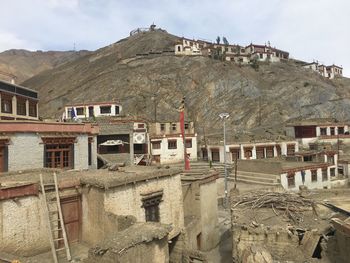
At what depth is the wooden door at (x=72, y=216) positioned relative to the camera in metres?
17.0

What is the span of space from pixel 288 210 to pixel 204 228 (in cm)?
707

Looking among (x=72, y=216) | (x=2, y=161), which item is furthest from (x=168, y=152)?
(x=72, y=216)

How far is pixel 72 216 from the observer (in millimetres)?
17250

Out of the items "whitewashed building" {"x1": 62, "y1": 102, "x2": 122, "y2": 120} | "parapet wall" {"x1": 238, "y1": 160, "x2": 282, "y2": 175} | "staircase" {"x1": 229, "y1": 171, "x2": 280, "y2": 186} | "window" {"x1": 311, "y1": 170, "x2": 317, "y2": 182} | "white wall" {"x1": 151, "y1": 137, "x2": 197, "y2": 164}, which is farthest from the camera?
"whitewashed building" {"x1": 62, "y1": 102, "x2": 122, "y2": 120}

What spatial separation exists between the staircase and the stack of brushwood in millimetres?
19442

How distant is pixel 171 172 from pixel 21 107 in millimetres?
26768

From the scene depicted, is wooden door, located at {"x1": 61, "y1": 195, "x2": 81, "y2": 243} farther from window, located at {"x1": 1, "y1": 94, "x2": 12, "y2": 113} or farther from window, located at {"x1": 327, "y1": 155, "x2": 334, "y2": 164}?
window, located at {"x1": 327, "y1": 155, "x2": 334, "y2": 164}

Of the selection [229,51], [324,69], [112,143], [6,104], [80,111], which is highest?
[229,51]

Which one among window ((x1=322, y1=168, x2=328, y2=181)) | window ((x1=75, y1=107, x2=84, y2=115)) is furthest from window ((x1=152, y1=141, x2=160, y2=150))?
window ((x1=322, y1=168, x2=328, y2=181))

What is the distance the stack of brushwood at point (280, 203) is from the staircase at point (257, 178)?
1944cm

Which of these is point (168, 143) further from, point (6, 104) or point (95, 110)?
point (6, 104)

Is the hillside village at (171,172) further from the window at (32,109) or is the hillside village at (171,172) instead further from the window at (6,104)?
the window at (32,109)

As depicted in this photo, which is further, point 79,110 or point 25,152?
point 79,110

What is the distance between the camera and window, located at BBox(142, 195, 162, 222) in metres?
19.0
